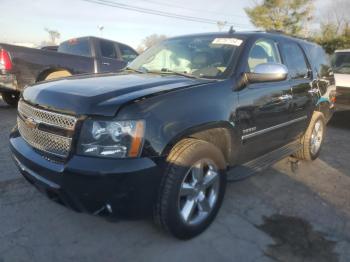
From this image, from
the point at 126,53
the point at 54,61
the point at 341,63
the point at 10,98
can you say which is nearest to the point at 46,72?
the point at 54,61

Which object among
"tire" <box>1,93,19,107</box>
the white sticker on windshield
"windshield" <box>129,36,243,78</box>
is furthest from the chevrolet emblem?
"tire" <box>1,93,19,107</box>

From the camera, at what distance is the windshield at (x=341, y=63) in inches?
313

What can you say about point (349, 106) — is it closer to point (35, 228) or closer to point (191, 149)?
point (191, 149)

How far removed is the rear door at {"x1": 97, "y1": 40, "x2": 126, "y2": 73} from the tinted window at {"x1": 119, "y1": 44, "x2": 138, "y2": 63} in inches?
9.1

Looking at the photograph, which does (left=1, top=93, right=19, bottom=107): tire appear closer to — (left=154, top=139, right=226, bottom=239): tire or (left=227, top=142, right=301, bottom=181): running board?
(left=227, top=142, right=301, bottom=181): running board

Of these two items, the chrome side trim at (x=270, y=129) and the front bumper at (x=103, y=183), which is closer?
the front bumper at (x=103, y=183)

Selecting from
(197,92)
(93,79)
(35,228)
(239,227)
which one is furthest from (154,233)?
(93,79)

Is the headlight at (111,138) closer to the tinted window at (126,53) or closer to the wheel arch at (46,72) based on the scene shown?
the wheel arch at (46,72)

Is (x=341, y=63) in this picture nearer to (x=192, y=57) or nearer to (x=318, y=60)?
(x=318, y=60)

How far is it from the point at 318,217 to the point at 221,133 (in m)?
1.37

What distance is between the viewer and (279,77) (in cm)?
341

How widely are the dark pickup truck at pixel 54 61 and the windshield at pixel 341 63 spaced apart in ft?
17.3

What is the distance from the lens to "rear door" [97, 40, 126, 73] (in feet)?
27.2

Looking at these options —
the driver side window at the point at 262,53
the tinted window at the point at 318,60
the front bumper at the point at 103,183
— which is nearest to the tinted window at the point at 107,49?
the tinted window at the point at 318,60
